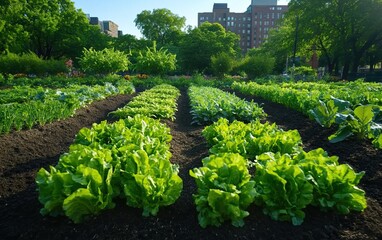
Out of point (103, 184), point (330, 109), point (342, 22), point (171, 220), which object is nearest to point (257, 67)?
point (342, 22)

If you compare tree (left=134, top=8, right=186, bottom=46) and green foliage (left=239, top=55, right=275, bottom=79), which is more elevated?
tree (left=134, top=8, right=186, bottom=46)

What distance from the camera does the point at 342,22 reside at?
30.7 m

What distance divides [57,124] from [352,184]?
6.03 meters

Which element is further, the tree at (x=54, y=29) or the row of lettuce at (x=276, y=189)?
the tree at (x=54, y=29)

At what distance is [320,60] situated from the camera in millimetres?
64500

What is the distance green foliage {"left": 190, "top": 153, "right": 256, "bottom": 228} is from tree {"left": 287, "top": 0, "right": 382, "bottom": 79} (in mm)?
→ 32274

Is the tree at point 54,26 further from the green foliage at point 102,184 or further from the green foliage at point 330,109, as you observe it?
the green foliage at point 102,184

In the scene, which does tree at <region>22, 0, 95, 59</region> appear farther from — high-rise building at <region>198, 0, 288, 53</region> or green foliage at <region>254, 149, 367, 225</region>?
high-rise building at <region>198, 0, 288, 53</region>

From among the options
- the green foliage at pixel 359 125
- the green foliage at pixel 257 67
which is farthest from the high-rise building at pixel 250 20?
the green foliage at pixel 359 125

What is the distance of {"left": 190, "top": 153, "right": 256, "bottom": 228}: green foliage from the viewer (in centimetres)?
246

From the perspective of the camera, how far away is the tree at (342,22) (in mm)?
28297

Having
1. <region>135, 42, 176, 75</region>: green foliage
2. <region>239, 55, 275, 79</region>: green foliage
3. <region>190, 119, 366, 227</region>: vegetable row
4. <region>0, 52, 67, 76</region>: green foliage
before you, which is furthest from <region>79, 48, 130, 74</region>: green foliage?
<region>190, 119, 366, 227</region>: vegetable row

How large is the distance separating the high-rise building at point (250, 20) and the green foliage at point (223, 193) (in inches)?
4752

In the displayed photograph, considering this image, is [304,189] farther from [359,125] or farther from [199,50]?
[199,50]
